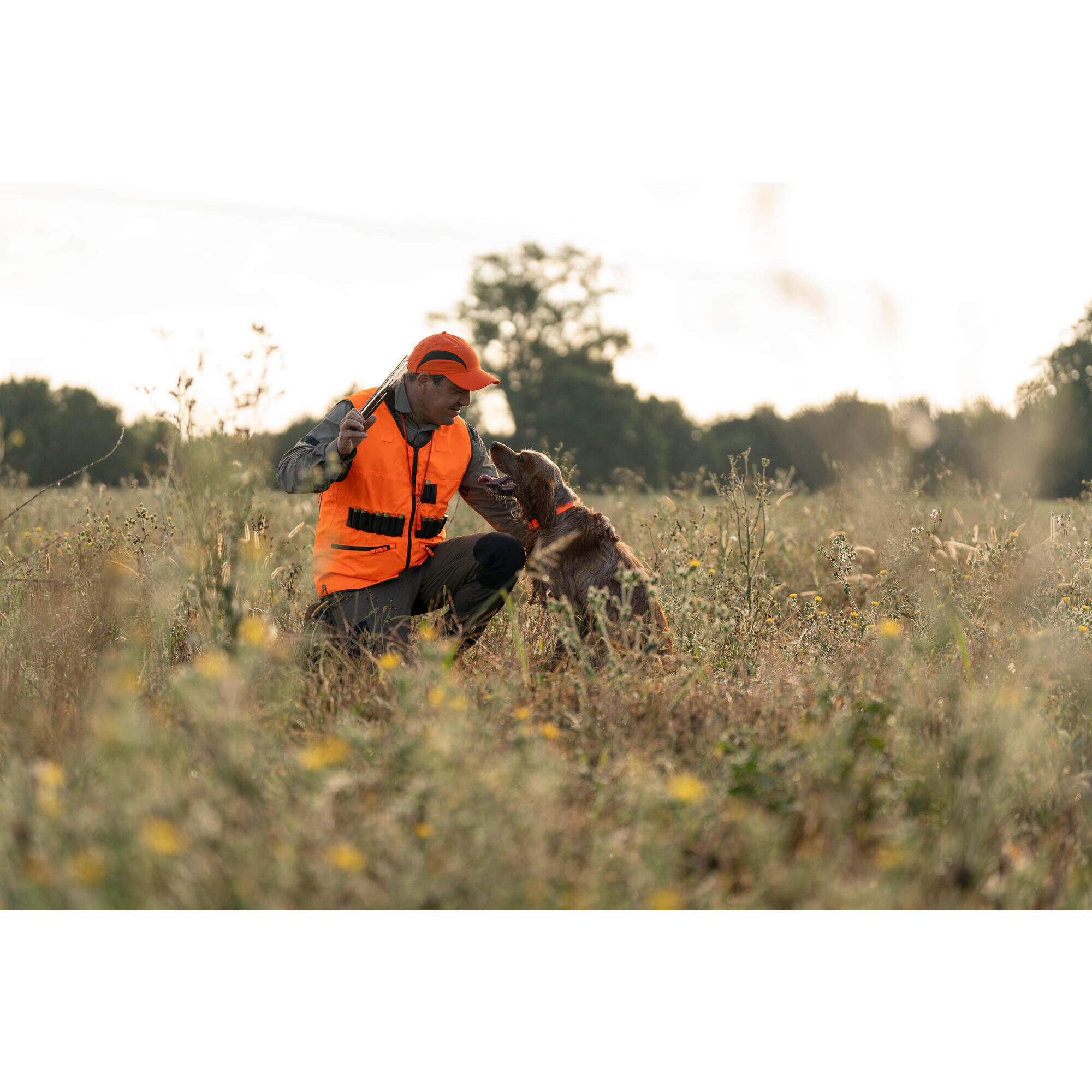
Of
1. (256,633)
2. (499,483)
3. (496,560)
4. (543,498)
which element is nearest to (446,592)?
(496,560)

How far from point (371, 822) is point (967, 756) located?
1.77 m

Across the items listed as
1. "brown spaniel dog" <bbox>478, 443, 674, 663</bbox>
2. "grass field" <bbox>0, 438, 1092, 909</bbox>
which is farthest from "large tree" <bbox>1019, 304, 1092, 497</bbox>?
"brown spaniel dog" <bbox>478, 443, 674, 663</bbox>

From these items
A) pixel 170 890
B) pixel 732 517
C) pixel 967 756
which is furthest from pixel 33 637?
pixel 732 517

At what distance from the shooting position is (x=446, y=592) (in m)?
4.25

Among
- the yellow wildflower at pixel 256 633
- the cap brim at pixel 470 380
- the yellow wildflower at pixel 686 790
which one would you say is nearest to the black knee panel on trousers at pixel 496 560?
the cap brim at pixel 470 380

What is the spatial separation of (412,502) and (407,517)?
0.08 metres

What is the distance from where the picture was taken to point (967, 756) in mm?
2471

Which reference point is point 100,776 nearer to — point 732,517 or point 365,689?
point 365,689

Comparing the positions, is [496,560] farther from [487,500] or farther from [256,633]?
A: [256,633]

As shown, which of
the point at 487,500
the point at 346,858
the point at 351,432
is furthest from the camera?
the point at 487,500

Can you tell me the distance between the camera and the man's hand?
363cm

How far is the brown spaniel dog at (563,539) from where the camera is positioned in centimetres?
429

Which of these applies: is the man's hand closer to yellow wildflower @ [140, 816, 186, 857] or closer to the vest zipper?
the vest zipper

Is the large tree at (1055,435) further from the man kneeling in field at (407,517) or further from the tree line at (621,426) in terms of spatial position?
the man kneeling in field at (407,517)
